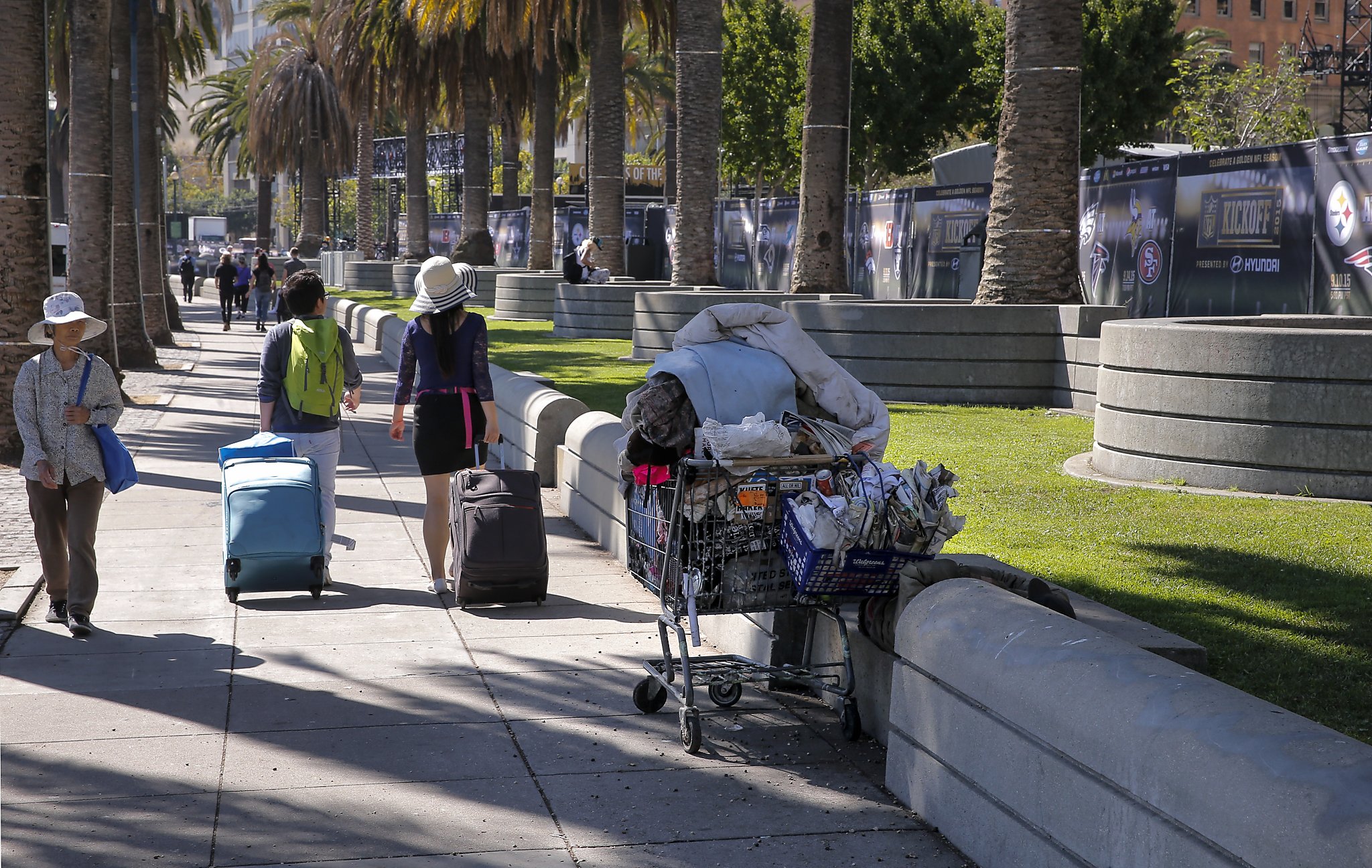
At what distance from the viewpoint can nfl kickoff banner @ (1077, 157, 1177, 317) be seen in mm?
16641

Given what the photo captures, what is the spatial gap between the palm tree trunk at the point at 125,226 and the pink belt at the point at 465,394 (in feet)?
48.4

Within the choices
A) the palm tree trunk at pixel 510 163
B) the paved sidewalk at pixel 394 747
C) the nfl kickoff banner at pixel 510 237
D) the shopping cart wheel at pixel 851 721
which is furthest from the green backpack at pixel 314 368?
the palm tree trunk at pixel 510 163

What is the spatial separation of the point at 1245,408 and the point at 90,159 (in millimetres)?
14914

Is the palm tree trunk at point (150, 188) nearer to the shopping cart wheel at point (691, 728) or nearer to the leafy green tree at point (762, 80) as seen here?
the shopping cart wheel at point (691, 728)

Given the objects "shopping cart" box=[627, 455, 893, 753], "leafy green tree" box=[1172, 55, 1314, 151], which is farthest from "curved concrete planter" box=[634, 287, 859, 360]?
"leafy green tree" box=[1172, 55, 1314, 151]

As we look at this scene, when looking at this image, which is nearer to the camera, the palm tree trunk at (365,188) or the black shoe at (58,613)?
the black shoe at (58,613)

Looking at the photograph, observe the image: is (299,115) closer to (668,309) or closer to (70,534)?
(668,309)

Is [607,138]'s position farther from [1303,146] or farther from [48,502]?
[48,502]

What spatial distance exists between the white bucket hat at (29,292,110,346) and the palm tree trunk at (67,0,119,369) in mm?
11053

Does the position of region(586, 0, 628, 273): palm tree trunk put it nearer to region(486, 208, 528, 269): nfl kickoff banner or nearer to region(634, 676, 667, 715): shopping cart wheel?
region(486, 208, 528, 269): nfl kickoff banner

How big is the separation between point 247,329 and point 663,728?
31494mm

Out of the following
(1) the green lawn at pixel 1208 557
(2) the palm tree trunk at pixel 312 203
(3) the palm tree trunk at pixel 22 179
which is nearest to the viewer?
(1) the green lawn at pixel 1208 557

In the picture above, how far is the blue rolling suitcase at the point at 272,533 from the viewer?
7199mm

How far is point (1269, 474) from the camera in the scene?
8352 millimetres
